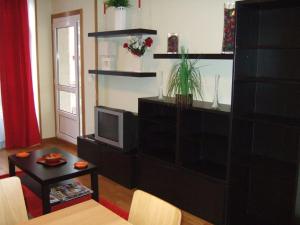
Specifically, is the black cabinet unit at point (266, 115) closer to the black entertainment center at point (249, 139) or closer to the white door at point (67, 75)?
the black entertainment center at point (249, 139)

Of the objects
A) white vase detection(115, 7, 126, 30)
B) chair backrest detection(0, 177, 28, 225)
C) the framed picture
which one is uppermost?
white vase detection(115, 7, 126, 30)

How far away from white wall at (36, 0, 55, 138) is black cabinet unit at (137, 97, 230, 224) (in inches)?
105

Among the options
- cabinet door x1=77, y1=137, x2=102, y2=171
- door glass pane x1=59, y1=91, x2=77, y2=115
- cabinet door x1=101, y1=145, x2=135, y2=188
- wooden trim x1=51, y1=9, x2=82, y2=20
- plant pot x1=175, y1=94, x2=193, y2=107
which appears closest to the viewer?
plant pot x1=175, y1=94, x2=193, y2=107

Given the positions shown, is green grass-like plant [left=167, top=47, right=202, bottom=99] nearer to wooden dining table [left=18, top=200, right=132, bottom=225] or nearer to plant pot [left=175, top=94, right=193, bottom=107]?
plant pot [left=175, top=94, right=193, bottom=107]

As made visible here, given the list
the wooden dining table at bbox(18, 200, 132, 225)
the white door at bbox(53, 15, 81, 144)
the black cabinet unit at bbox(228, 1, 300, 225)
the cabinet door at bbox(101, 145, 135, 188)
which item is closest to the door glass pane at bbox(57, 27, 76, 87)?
the white door at bbox(53, 15, 81, 144)

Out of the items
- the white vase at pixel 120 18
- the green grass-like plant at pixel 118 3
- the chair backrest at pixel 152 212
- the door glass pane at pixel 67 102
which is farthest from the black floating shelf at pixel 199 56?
the door glass pane at pixel 67 102

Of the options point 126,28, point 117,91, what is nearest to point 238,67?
point 126,28

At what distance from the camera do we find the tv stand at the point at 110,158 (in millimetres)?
3646

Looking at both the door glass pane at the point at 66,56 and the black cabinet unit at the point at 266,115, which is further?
the door glass pane at the point at 66,56

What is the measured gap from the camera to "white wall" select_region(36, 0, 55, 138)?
5.33 meters

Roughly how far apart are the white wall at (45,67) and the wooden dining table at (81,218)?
4122 millimetres

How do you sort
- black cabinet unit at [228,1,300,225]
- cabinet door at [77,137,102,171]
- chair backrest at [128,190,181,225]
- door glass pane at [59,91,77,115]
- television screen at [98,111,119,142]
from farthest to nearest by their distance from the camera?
door glass pane at [59,91,77,115]
cabinet door at [77,137,102,171]
television screen at [98,111,119,142]
black cabinet unit at [228,1,300,225]
chair backrest at [128,190,181,225]

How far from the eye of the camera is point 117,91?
4.43 m

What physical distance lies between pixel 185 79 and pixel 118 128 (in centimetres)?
112
